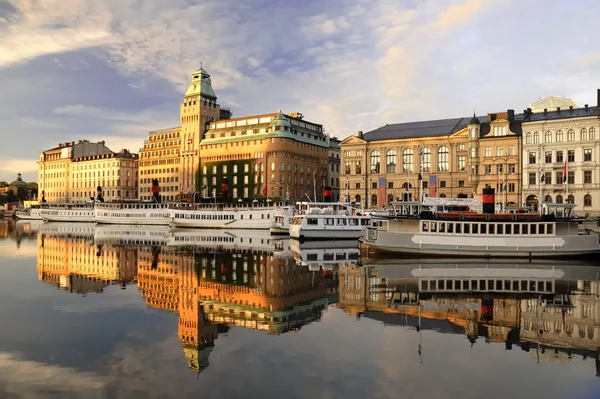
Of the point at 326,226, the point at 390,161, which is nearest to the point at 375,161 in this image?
the point at 390,161

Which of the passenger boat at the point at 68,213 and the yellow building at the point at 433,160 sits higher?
the yellow building at the point at 433,160

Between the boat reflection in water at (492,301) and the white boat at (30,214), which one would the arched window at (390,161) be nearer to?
the boat reflection in water at (492,301)

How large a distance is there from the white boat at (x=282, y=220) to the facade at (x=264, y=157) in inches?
1644

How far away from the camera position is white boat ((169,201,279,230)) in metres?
104

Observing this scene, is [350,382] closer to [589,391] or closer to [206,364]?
[206,364]

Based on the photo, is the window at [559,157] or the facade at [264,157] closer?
→ the window at [559,157]

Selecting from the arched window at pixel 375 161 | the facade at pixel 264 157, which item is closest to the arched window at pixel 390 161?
the arched window at pixel 375 161

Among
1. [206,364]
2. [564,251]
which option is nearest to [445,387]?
[206,364]

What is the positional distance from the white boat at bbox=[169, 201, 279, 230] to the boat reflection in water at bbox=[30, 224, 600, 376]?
145ft

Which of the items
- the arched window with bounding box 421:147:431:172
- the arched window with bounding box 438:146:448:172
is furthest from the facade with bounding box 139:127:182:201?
the arched window with bounding box 438:146:448:172

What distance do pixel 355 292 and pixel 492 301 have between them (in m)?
9.04

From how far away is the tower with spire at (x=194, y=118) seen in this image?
6383 inches

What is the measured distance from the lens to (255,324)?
26922 mm

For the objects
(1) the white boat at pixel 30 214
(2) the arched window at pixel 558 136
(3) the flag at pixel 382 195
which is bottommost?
(1) the white boat at pixel 30 214
